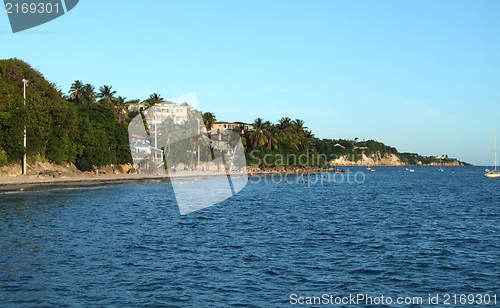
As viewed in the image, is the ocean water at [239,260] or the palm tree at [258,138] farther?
the palm tree at [258,138]

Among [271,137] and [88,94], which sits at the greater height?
[88,94]

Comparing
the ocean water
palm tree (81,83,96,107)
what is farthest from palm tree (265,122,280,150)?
the ocean water

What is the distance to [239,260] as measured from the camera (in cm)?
1866

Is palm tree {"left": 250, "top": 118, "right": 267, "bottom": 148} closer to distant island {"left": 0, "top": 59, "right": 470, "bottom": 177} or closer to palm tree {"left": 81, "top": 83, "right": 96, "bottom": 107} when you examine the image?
distant island {"left": 0, "top": 59, "right": 470, "bottom": 177}

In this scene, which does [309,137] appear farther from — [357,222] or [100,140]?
[357,222]

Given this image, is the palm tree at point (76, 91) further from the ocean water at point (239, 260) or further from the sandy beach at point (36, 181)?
the ocean water at point (239, 260)

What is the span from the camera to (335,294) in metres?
14.4

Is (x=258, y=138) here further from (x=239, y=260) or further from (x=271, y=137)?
(x=239, y=260)

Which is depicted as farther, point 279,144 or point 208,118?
point 279,144

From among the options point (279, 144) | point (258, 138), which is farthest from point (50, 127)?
point (279, 144)

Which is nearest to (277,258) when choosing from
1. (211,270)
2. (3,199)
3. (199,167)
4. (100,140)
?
(211,270)

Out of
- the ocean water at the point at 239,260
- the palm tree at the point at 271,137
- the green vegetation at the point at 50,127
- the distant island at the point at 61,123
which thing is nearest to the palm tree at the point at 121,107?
the distant island at the point at 61,123

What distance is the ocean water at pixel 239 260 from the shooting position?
45.9 ft

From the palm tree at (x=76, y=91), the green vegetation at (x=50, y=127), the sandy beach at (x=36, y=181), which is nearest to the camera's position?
the sandy beach at (x=36, y=181)
